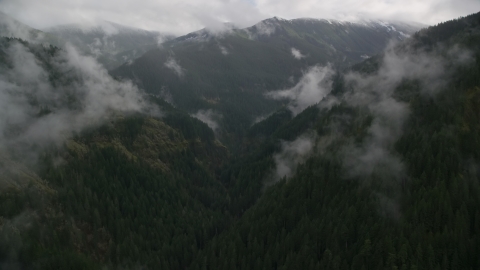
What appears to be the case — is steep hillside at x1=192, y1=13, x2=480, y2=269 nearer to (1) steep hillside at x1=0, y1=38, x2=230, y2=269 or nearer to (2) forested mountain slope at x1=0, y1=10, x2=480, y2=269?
(2) forested mountain slope at x1=0, y1=10, x2=480, y2=269

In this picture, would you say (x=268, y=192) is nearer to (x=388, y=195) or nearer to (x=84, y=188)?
(x=388, y=195)

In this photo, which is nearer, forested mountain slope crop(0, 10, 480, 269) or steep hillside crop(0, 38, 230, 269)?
forested mountain slope crop(0, 10, 480, 269)

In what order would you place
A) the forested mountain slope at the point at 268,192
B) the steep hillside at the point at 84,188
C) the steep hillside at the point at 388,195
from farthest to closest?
the steep hillside at the point at 84,188
the forested mountain slope at the point at 268,192
the steep hillside at the point at 388,195

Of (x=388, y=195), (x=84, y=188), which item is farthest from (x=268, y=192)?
(x=84, y=188)

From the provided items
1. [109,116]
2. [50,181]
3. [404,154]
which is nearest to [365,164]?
[404,154]

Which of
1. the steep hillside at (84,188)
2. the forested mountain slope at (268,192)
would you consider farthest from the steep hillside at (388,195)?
the steep hillside at (84,188)

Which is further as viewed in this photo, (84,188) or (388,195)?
(84,188)

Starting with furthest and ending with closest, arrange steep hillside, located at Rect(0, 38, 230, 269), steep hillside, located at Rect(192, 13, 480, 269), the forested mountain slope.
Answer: steep hillside, located at Rect(0, 38, 230, 269)
the forested mountain slope
steep hillside, located at Rect(192, 13, 480, 269)

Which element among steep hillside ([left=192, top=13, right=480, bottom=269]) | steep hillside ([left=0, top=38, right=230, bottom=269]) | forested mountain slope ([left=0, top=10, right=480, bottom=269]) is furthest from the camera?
steep hillside ([left=0, top=38, right=230, bottom=269])

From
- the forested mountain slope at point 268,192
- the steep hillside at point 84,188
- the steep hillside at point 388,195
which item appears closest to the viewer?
the steep hillside at point 388,195

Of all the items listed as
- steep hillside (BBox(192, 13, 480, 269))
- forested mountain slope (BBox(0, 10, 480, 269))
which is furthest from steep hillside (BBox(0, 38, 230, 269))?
steep hillside (BBox(192, 13, 480, 269))

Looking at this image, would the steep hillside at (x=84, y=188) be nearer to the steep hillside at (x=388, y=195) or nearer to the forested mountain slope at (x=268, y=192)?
the forested mountain slope at (x=268, y=192)

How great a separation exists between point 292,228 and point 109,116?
124987 millimetres

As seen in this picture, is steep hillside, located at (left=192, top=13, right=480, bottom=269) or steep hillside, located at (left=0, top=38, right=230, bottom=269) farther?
steep hillside, located at (left=0, top=38, right=230, bottom=269)
